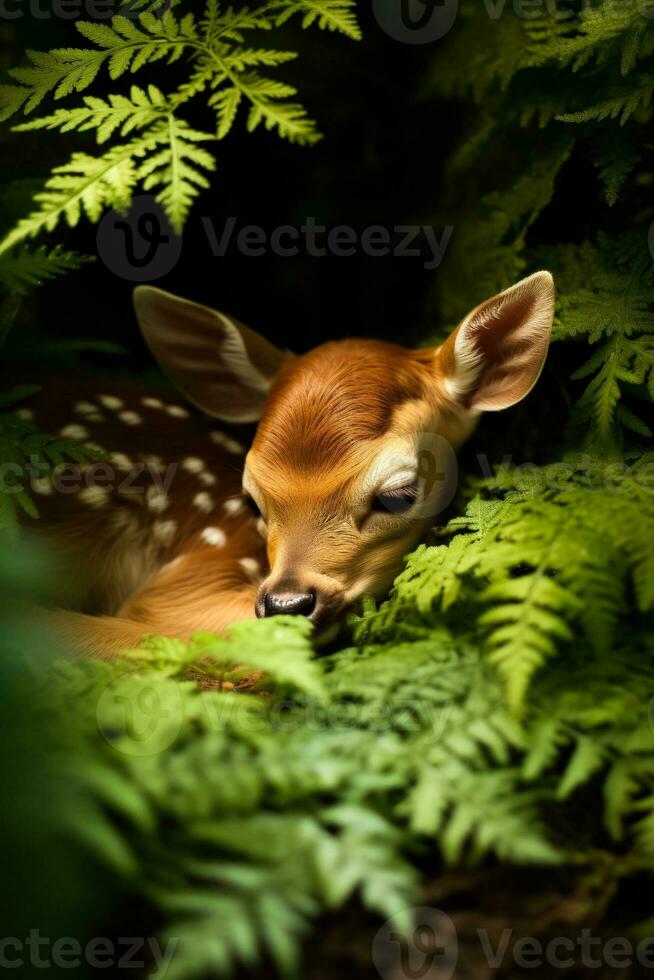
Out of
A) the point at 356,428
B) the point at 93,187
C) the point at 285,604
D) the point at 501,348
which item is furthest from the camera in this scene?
the point at 501,348

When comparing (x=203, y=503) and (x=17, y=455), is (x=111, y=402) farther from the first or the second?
(x=17, y=455)

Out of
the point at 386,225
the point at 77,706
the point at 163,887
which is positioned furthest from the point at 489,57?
the point at 163,887

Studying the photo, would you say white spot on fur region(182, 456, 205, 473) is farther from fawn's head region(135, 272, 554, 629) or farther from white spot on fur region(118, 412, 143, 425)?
fawn's head region(135, 272, 554, 629)

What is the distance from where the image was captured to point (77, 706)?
196cm

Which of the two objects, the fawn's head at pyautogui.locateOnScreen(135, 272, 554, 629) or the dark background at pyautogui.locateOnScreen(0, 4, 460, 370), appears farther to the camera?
the dark background at pyautogui.locateOnScreen(0, 4, 460, 370)

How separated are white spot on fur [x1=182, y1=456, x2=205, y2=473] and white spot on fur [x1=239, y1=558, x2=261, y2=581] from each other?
476 mm

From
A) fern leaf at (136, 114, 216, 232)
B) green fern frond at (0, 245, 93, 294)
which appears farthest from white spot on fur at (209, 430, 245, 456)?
fern leaf at (136, 114, 216, 232)

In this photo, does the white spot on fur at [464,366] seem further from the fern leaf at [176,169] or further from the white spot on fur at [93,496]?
the white spot on fur at [93,496]

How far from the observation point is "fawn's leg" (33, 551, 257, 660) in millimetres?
3102

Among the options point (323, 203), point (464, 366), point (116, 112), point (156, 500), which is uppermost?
point (116, 112)

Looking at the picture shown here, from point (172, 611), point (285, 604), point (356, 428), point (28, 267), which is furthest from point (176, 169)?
point (172, 611)

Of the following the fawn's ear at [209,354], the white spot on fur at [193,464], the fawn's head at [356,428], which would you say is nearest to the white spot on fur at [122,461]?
the white spot on fur at [193,464]

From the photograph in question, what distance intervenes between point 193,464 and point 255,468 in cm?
77

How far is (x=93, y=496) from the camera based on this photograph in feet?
11.8
